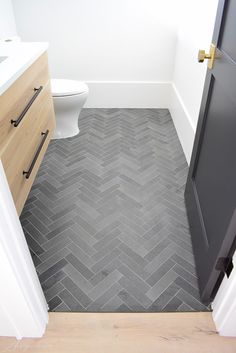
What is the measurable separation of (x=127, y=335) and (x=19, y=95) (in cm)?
121

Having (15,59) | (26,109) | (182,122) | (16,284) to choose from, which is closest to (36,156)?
(26,109)

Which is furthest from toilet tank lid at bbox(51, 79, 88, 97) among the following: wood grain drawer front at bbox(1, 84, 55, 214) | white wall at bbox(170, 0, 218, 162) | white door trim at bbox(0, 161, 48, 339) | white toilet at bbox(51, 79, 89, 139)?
white door trim at bbox(0, 161, 48, 339)

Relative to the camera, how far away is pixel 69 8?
8.81 feet

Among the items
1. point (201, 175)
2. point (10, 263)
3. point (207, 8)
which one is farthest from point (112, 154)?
point (10, 263)

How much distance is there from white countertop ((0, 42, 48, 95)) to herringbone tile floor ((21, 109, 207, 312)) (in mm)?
901

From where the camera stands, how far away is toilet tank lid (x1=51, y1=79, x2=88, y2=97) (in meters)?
2.22

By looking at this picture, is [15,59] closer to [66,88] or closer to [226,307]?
[66,88]

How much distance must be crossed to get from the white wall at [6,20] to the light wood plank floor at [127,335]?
2.46m

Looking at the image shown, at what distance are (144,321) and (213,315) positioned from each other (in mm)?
323

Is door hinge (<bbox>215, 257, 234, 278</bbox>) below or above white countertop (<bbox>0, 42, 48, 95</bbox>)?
below

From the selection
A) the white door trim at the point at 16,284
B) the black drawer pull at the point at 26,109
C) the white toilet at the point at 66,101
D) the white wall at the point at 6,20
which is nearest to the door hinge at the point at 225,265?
the white door trim at the point at 16,284

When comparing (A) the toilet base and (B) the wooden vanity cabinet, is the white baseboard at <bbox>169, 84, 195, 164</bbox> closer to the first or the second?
(A) the toilet base

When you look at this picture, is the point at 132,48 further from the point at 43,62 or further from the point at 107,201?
the point at 107,201

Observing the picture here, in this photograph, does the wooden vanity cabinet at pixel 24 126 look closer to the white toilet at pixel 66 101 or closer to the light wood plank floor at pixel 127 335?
the white toilet at pixel 66 101
